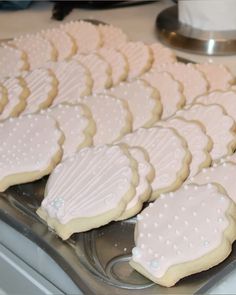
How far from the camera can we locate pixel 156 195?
68cm

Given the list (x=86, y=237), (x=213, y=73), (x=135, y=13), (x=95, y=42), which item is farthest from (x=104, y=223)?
(x=135, y=13)

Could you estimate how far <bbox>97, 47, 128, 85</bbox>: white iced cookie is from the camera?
0.92 m

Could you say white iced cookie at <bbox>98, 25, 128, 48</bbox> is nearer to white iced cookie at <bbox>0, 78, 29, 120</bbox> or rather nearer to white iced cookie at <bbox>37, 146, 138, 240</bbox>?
white iced cookie at <bbox>0, 78, 29, 120</bbox>

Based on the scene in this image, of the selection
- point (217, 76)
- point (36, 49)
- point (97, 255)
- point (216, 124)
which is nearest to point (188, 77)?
point (217, 76)

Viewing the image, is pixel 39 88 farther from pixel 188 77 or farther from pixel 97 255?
pixel 97 255

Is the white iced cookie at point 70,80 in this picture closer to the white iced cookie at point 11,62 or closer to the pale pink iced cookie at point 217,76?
the white iced cookie at point 11,62

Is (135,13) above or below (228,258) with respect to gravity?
below

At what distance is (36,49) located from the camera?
3.28 ft

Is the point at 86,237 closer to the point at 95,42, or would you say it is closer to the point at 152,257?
the point at 152,257

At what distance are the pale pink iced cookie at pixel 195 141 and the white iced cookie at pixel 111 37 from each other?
12.1 inches

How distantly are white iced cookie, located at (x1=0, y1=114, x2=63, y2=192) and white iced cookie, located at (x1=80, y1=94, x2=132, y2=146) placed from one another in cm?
6

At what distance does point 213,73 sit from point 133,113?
16 centimetres

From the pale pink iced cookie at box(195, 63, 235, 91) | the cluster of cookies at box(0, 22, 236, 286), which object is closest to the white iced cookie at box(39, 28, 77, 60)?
the cluster of cookies at box(0, 22, 236, 286)

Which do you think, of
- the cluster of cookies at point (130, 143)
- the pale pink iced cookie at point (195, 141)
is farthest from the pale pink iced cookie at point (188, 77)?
the pale pink iced cookie at point (195, 141)
